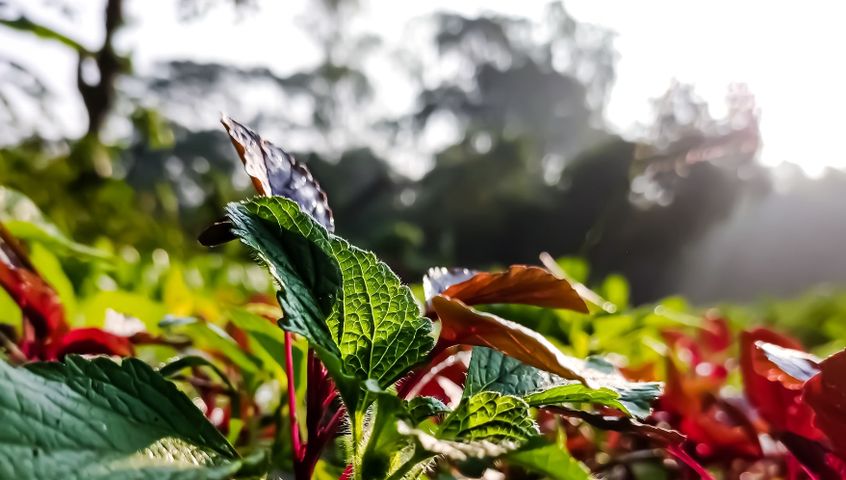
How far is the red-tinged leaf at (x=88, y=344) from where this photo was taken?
38 cm

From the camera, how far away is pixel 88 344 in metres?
0.38

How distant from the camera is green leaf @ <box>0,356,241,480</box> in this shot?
174 millimetres

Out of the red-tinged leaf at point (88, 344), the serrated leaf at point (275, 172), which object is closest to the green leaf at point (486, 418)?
the serrated leaf at point (275, 172)

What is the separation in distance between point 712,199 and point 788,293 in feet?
6.87

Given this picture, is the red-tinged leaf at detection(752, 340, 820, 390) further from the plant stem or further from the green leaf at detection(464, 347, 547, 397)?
the plant stem

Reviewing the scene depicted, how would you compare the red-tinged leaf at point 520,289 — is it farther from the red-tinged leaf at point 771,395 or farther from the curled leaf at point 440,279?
the red-tinged leaf at point 771,395

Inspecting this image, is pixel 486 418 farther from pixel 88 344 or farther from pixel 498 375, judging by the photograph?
pixel 88 344

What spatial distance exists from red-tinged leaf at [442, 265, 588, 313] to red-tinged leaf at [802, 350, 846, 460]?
10 centimetres

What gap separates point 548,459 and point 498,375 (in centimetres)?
7

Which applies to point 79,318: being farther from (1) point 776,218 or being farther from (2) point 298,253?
(1) point 776,218

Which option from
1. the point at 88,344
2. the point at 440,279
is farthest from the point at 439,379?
the point at 88,344

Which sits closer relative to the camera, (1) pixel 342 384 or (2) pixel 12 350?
(1) pixel 342 384

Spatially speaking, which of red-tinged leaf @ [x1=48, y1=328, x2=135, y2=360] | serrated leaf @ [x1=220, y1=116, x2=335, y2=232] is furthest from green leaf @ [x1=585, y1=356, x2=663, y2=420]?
red-tinged leaf @ [x1=48, y1=328, x2=135, y2=360]

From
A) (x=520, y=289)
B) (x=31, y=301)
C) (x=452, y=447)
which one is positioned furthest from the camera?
(x=31, y=301)
